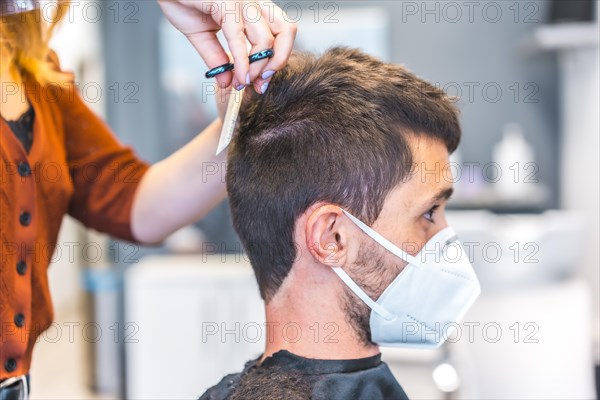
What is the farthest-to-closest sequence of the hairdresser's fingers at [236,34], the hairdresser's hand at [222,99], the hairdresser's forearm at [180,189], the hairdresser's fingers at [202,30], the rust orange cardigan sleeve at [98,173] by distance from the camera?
the rust orange cardigan sleeve at [98,173], the hairdresser's forearm at [180,189], the hairdresser's hand at [222,99], the hairdresser's fingers at [202,30], the hairdresser's fingers at [236,34]

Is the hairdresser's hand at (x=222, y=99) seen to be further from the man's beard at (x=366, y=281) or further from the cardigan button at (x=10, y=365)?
the cardigan button at (x=10, y=365)

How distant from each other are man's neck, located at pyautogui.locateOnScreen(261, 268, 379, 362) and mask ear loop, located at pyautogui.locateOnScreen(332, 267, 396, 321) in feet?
0.13

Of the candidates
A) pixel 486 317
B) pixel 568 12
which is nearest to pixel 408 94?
pixel 486 317

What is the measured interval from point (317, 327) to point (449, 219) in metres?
1.91

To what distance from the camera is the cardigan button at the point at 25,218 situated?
1261 mm

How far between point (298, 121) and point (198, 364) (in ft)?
8.02

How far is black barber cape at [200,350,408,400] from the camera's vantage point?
117 cm

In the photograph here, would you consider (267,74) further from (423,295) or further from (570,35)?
(570,35)

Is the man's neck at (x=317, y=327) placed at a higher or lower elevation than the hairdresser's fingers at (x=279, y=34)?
lower

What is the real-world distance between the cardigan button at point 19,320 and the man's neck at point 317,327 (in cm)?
49

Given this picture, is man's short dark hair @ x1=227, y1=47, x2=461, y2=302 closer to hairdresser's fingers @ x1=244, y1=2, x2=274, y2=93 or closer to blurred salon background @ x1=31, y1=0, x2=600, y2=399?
hairdresser's fingers @ x1=244, y1=2, x2=274, y2=93

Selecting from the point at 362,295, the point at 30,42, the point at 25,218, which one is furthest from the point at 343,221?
the point at 30,42

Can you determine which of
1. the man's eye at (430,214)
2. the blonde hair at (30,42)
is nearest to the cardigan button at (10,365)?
the blonde hair at (30,42)

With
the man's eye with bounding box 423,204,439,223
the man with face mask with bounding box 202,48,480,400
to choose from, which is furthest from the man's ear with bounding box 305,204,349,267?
the man's eye with bounding box 423,204,439,223
